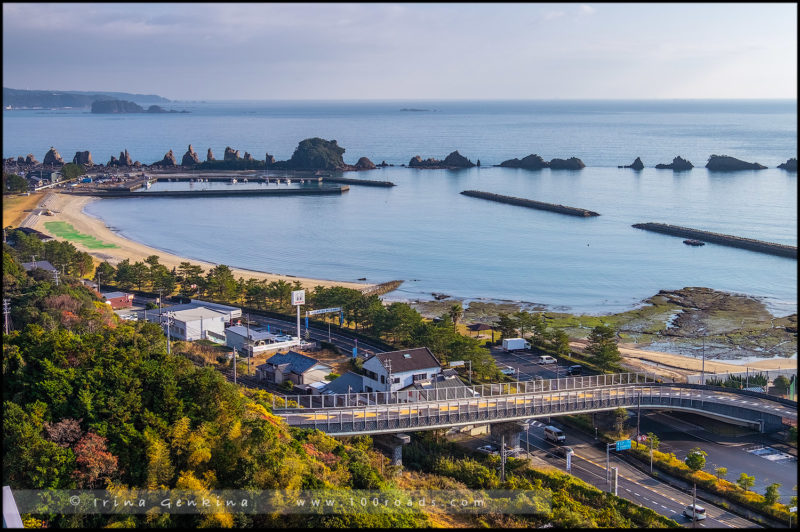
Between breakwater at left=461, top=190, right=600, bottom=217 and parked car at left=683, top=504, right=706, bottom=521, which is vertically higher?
breakwater at left=461, top=190, right=600, bottom=217

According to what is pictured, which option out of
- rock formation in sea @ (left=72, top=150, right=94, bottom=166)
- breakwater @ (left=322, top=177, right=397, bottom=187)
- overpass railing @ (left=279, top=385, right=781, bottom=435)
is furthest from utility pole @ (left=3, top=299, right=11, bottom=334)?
rock formation in sea @ (left=72, top=150, right=94, bottom=166)

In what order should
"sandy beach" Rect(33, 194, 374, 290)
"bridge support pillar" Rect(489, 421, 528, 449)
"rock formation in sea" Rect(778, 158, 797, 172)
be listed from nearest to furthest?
1. "bridge support pillar" Rect(489, 421, 528, 449)
2. "sandy beach" Rect(33, 194, 374, 290)
3. "rock formation in sea" Rect(778, 158, 797, 172)

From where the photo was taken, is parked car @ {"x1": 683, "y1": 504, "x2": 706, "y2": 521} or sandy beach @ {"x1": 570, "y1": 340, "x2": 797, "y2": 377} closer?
parked car @ {"x1": 683, "y1": 504, "x2": 706, "y2": 521}

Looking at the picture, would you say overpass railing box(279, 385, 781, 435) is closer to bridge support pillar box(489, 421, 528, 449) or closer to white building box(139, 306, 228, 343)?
bridge support pillar box(489, 421, 528, 449)

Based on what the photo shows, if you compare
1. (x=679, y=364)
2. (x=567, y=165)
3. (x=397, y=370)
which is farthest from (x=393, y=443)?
(x=567, y=165)

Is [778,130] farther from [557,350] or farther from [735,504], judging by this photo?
[735,504]

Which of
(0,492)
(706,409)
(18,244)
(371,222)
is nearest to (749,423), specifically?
(706,409)
